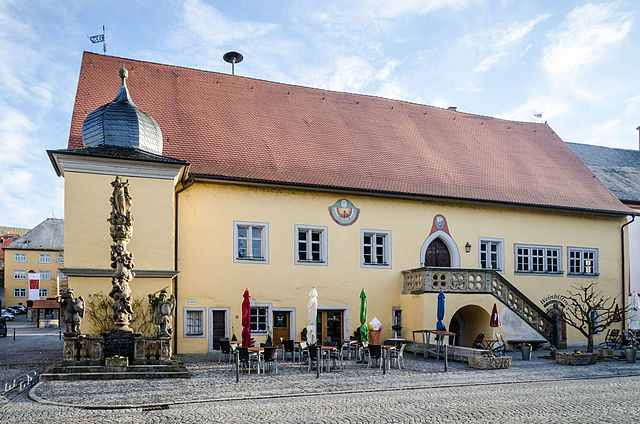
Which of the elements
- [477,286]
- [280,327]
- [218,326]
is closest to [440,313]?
[477,286]

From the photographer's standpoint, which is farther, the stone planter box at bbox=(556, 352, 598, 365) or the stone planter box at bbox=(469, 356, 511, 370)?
the stone planter box at bbox=(556, 352, 598, 365)

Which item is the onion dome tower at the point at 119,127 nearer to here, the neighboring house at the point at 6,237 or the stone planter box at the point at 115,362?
the stone planter box at the point at 115,362

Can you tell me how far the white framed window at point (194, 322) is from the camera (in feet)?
67.0

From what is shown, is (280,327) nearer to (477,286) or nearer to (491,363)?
(477,286)

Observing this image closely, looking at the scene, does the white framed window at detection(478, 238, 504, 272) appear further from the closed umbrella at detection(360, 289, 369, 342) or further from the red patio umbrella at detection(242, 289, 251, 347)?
the red patio umbrella at detection(242, 289, 251, 347)

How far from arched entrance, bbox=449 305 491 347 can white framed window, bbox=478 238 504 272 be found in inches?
87.5

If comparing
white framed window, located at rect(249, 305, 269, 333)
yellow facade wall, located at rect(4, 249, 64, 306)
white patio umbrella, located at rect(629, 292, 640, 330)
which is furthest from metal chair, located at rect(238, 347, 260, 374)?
yellow facade wall, located at rect(4, 249, 64, 306)

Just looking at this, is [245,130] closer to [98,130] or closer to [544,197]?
[98,130]

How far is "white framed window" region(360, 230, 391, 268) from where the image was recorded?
23359mm

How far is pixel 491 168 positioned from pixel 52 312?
153 ft

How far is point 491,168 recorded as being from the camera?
27156mm

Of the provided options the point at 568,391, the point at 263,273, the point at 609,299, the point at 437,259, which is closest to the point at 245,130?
the point at 263,273

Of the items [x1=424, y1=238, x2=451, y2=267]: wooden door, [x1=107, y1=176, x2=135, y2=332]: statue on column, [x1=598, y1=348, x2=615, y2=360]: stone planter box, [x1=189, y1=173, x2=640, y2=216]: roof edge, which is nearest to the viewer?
[x1=107, y1=176, x2=135, y2=332]: statue on column

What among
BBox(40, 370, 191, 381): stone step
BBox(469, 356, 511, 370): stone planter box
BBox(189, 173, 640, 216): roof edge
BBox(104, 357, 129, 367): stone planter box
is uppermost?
BBox(189, 173, 640, 216): roof edge
